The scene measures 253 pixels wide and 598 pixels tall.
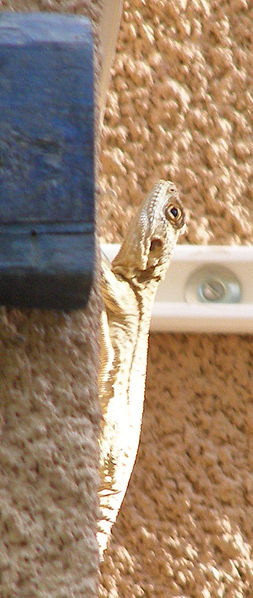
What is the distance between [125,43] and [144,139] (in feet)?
0.39

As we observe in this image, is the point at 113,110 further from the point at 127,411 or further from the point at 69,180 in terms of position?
the point at 69,180

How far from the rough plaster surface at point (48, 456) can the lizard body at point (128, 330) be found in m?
0.32

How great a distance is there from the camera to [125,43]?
134cm

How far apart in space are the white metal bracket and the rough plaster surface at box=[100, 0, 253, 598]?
1.0 inches

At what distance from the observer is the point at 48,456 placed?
0.36m

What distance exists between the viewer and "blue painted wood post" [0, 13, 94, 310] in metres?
0.33

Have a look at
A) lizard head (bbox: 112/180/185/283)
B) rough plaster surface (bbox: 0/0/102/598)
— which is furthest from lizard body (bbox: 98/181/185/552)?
rough plaster surface (bbox: 0/0/102/598)

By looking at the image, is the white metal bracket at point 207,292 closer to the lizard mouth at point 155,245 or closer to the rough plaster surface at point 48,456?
the lizard mouth at point 155,245

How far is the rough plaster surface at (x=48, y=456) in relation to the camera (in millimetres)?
353

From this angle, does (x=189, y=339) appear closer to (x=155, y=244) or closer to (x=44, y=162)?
(x=155, y=244)

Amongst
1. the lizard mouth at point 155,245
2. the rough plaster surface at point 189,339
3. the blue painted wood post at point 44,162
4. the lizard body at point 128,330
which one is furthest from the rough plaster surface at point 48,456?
the rough plaster surface at point 189,339

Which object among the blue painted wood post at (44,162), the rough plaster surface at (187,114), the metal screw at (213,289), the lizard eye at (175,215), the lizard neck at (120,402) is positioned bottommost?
the metal screw at (213,289)

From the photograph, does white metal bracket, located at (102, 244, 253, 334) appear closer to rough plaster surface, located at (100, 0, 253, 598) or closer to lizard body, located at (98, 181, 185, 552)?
rough plaster surface, located at (100, 0, 253, 598)

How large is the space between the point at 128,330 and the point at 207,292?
0.52 m
